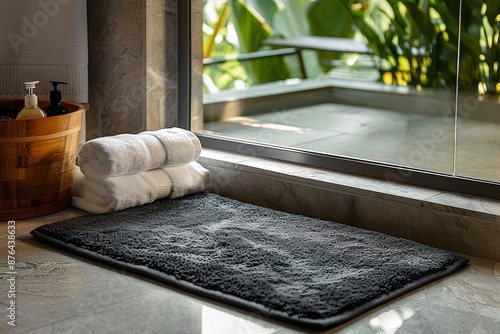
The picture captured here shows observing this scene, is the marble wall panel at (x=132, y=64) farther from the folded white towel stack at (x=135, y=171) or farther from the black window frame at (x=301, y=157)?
the folded white towel stack at (x=135, y=171)

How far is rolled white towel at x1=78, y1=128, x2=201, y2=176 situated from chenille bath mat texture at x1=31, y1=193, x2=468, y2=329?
123 millimetres

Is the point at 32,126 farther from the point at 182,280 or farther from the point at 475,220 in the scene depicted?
the point at 475,220

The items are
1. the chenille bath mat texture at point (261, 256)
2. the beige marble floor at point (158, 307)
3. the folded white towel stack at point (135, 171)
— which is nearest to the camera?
the beige marble floor at point (158, 307)

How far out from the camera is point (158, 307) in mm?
1744

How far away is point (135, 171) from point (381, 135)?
0.74 metres

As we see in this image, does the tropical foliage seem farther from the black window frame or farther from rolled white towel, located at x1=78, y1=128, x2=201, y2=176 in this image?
rolled white towel, located at x1=78, y1=128, x2=201, y2=176

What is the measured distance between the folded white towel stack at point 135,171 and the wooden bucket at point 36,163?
0.06m

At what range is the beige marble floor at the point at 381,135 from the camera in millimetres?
2336

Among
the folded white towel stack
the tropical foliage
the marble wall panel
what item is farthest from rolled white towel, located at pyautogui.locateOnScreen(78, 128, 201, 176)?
the tropical foliage

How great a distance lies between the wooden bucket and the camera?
7.24 feet

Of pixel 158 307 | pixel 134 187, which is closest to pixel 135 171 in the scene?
pixel 134 187

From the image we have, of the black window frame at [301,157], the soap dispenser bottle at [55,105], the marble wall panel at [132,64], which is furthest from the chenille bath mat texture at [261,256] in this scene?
the marble wall panel at [132,64]

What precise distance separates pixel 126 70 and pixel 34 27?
0.33 metres

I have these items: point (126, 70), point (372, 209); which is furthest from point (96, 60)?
point (372, 209)
